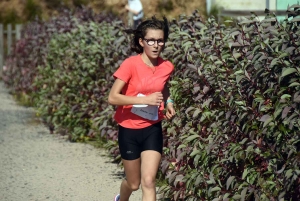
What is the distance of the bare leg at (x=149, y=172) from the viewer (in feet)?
18.0

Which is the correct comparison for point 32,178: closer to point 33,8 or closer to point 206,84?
point 206,84

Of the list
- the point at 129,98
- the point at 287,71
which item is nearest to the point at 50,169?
the point at 129,98

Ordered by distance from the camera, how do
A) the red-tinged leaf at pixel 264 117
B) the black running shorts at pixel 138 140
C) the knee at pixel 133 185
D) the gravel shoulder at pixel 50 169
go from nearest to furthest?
the red-tinged leaf at pixel 264 117, the black running shorts at pixel 138 140, the knee at pixel 133 185, the gravel shoulder at pixel 50 169

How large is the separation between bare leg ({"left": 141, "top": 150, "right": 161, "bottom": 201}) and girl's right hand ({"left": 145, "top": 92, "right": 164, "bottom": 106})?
465 mm

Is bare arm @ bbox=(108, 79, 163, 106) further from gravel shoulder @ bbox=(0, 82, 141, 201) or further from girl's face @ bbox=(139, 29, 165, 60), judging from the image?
gravel shoulder @ bbox=(0, 82, 141, 201)

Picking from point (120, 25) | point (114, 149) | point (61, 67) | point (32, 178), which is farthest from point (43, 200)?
point (61, 67)

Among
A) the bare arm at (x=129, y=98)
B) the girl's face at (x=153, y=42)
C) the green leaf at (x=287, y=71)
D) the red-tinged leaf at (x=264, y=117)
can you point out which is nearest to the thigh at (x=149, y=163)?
the bare arm at (x=129, y=98)

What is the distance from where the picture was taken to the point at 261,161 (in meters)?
5.18

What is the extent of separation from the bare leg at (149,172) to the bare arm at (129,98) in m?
0.42

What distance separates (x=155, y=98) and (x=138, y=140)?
0.48 m

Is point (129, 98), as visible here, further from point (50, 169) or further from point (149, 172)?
point (50, 169)

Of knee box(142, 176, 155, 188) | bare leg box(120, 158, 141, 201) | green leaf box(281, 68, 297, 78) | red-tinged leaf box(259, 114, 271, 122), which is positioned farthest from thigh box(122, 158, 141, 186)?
green leaf box(281, 68, 297, 78)

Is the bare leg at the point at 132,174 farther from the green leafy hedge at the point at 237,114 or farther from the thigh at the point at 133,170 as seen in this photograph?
the green leafy hedge at the point at 237,114

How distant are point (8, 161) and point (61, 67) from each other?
7.65 ft
